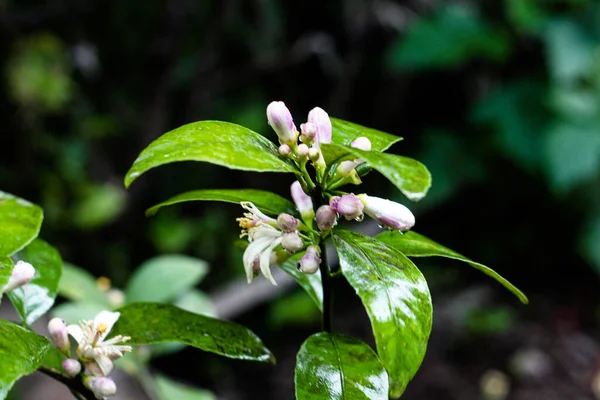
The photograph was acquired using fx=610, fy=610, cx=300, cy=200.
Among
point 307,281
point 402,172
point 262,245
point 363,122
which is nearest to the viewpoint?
point 402,172

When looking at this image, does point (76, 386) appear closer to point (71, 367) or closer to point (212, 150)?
point (71, 367)

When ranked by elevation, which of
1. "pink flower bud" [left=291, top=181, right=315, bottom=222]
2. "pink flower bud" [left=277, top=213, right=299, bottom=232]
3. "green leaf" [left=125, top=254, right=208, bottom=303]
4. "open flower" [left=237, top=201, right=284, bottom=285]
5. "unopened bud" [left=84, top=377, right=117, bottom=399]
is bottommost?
"green leaf" [left=125, top=254, right=208, bottom=303]

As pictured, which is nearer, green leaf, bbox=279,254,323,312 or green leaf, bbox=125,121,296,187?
green leaf, bbox=125,121,296,187

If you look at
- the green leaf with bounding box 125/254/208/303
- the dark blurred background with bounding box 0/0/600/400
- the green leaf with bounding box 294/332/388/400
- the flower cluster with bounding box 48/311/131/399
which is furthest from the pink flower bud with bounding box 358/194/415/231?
the dark blurred background with bounding box 0/0/600/400

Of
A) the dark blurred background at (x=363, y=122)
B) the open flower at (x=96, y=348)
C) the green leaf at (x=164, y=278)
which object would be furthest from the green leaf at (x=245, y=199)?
the dark blurred background at (x=363, y=122)

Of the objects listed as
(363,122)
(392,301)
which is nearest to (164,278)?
(392,301)

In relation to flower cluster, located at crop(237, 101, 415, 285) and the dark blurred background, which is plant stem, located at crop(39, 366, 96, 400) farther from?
the dark blurred background
